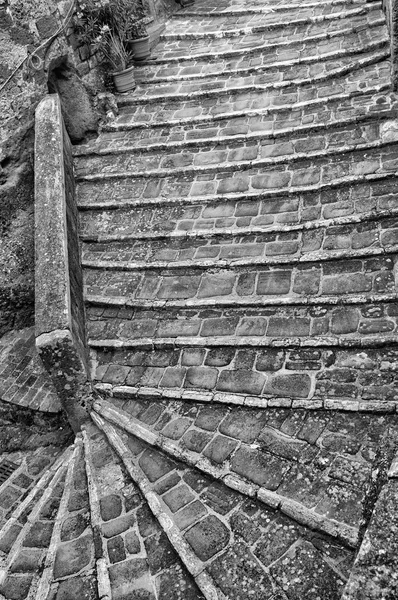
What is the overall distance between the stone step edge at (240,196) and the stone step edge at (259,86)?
5.96ft

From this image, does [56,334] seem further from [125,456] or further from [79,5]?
[79,5]

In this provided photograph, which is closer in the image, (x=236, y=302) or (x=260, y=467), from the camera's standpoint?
(x=260, y=467)

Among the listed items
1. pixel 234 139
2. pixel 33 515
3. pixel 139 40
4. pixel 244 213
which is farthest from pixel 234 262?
pixel 139 40

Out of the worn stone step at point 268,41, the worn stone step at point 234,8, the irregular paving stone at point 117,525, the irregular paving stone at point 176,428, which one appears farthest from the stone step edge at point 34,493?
the worn stone step at point 234,8

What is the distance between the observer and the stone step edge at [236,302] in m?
4.71

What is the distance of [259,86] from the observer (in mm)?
6879

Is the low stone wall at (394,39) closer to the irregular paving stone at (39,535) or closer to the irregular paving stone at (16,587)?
the irregular paving stone at (39,535)

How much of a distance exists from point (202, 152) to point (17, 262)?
2.64m

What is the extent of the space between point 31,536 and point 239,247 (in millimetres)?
3292

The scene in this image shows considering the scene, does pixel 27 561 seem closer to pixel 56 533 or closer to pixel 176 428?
pixel 56 533

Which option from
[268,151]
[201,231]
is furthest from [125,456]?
[268,151]

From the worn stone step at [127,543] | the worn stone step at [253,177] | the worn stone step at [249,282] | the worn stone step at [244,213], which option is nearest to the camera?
the worn stone step at [127,543]

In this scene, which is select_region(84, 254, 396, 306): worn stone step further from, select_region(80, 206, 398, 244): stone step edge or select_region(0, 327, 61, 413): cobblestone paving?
select_region(0, 327, 61, 413): cobblestone paving

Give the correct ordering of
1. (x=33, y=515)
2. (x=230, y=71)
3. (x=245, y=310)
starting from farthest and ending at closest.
Result: (x=230, y=71)
(x=245, y=310)
(x=33, y=515)
